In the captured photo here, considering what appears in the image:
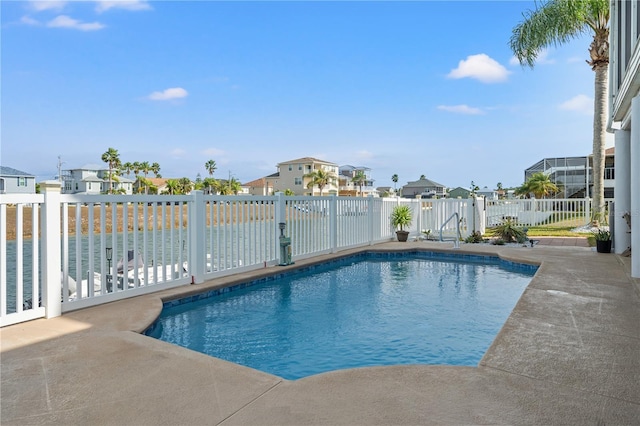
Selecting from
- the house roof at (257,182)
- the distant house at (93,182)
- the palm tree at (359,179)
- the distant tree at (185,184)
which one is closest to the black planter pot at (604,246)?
the distant house at (93,182)

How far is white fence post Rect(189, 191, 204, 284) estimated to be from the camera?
5.43 m

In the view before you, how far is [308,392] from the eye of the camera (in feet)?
7.64

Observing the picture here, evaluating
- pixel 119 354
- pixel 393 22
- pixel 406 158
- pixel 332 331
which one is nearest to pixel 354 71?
pixel 393 22

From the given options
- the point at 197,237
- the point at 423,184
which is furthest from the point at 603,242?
the point at 423,184

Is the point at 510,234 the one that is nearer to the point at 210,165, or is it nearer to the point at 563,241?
the point at 563,241

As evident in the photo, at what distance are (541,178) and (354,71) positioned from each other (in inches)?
743

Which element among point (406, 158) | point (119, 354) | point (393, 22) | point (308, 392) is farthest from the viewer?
point (406, 158)

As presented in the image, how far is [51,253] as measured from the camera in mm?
3879

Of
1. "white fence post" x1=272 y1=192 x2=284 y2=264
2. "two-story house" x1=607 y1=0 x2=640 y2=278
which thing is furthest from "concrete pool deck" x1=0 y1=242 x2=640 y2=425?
"two-story house" x1=607 y1=0 x2=640 y2=278

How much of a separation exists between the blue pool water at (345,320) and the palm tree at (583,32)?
8.04 meters

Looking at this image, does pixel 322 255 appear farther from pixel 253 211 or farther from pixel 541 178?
pixel 541 178

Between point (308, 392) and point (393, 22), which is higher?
point (393, 22)

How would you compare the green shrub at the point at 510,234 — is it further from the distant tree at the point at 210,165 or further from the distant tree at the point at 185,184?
the distant tree at the point at 210,165

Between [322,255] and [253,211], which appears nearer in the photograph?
[253,211]
